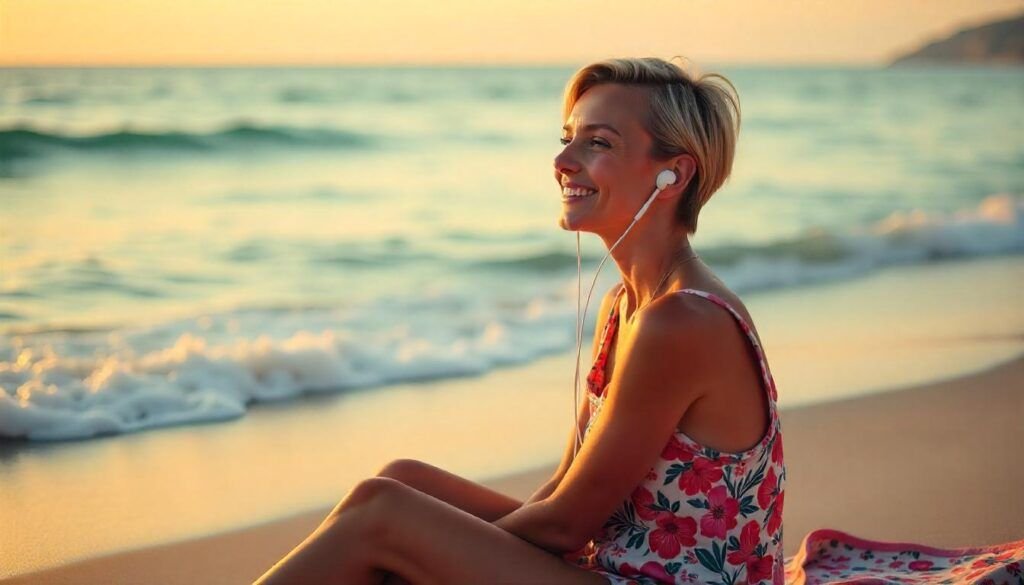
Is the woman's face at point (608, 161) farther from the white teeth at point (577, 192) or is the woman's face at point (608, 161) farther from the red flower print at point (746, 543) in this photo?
the red flower print at point (746, 543)

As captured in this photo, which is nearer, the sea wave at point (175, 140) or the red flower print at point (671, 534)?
the red flower print at point (671, 534)

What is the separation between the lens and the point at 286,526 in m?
4.70

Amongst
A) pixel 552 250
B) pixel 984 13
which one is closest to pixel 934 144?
pixel 984 13

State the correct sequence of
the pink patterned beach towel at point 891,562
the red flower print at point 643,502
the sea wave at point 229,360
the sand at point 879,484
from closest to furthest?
1. the red flower print at point 643,502
2. the pink patterned beach towel at point 891,562
3. the sand at point 879,484
4. the sea wave at point 229,360

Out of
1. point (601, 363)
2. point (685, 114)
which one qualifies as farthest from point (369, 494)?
point (685, 114)

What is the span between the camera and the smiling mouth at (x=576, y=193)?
3240 millimetres

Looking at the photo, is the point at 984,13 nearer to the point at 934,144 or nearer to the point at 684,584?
the point at 934,144

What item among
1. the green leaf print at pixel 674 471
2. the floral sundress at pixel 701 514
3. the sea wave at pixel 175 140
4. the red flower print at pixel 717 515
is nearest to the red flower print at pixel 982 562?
the floral sundress at pixel 701 514

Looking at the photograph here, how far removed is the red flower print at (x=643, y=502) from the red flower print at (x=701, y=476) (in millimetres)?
94

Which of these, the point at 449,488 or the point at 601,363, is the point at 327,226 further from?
the point at 601,363

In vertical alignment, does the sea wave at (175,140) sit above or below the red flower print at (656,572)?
above

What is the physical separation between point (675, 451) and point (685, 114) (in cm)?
82

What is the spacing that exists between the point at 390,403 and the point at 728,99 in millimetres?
3522

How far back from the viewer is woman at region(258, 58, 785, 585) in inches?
115
